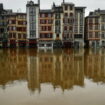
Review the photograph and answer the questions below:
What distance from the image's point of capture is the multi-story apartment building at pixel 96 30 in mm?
76656

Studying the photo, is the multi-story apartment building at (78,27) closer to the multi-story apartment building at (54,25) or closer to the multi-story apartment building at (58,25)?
the multi-story apartment building at (54,25)

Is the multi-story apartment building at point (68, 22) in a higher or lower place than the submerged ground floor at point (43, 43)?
higher

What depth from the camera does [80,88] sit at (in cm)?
1430

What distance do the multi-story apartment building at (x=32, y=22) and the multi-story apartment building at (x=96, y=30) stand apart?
62.7 feet

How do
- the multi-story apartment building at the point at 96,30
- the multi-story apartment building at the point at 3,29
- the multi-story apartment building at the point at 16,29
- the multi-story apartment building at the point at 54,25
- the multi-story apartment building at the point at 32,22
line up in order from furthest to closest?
the multi-story apartment building at the point at 96,30
the multi-story apartment building at the point at 3,29
the multi-story apartment building at the point at 16,29
the multi-story apartment building at the point at 54,25
the multi-story apartment building at the point at 32,22

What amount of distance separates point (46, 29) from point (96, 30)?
18.7 metres

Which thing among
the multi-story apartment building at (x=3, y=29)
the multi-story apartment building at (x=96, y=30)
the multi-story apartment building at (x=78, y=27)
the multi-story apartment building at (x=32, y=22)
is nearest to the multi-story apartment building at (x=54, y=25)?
the multi-story apartment building at (x=32, y=22)

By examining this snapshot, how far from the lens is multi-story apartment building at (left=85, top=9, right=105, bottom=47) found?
76.7 meters

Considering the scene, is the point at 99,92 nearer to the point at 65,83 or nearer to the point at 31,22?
the point at 65,83

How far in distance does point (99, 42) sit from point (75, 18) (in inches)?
494

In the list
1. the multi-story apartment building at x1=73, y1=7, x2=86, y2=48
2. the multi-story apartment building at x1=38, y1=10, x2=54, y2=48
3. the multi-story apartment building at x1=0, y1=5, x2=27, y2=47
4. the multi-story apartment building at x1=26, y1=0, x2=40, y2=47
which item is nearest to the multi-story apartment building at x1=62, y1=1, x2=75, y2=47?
the multi-story apartment building at x1=73, y1=7, x2=86, y2=48

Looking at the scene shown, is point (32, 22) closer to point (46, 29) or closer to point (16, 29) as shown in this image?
point (46, 29)

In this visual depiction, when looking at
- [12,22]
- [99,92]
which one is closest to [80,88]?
[99,92]

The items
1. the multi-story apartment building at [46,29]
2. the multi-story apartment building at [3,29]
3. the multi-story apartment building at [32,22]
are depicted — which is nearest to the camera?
the multi-story apartment building at [32,22]
